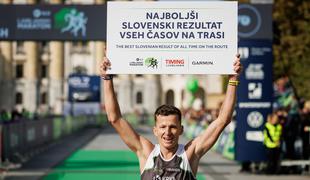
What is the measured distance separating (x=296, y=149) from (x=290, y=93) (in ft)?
35.6

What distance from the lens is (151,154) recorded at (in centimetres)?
525

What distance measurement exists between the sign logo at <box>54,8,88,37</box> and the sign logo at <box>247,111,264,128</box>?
5.27 metres

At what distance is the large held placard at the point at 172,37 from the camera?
5605 millimetres

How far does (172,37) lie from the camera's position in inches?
222

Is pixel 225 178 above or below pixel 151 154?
below

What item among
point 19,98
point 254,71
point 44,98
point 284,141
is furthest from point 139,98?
point 254,71

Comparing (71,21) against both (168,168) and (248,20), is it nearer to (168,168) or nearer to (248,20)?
(248,20)

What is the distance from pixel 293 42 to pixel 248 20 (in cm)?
1473

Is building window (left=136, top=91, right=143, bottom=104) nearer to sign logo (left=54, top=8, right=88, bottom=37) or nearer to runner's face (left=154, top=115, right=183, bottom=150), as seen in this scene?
sign logo (left=54, top=8, right=88, bottom=37)

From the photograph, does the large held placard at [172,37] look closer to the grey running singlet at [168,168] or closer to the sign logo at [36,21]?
the grey running singlet at [168,168]

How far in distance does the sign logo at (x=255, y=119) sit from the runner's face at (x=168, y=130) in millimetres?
14697

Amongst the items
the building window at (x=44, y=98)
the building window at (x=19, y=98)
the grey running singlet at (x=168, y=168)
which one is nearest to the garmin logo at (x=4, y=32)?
the grey running singlet at (x=168, y=168)

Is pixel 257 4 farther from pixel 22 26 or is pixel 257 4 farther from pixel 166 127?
pixel 166 127

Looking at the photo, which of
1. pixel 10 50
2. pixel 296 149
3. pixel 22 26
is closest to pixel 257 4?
pixel 296 149
